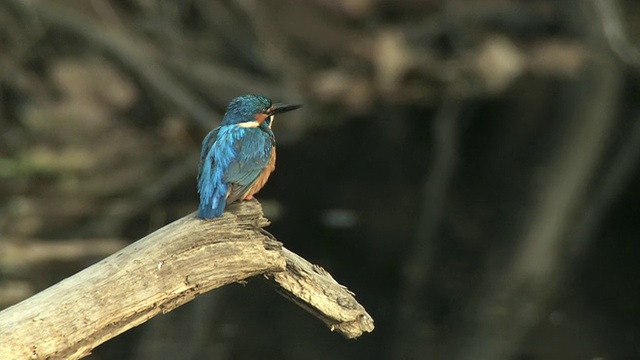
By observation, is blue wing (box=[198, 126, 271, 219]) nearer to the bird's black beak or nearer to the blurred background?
the bird's black beak

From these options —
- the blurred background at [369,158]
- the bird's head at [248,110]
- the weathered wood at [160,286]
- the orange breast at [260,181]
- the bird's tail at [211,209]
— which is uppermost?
the blurred background at [369,158]

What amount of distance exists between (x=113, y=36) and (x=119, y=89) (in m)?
0.49

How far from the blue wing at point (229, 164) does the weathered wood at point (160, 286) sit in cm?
5

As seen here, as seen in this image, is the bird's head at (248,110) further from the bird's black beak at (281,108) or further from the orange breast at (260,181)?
the orange breast at (260,181)

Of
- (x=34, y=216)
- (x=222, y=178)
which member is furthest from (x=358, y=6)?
(x=222, y=178)

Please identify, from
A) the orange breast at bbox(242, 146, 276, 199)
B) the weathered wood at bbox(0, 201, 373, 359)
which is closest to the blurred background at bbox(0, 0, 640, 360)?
the orange breast at bbox(242, 146, 276, 199)

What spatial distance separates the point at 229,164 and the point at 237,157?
0.12 feet

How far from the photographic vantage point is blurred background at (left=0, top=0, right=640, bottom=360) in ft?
14.0

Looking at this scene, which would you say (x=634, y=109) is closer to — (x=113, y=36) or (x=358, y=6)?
(x=358, y=6)

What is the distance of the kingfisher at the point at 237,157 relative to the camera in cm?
260

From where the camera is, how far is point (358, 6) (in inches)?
349

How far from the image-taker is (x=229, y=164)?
2729mm

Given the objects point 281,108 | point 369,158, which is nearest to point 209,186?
point 281,108

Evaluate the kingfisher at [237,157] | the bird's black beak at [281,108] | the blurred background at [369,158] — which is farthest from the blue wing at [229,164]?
the blurred background at [369,158]
